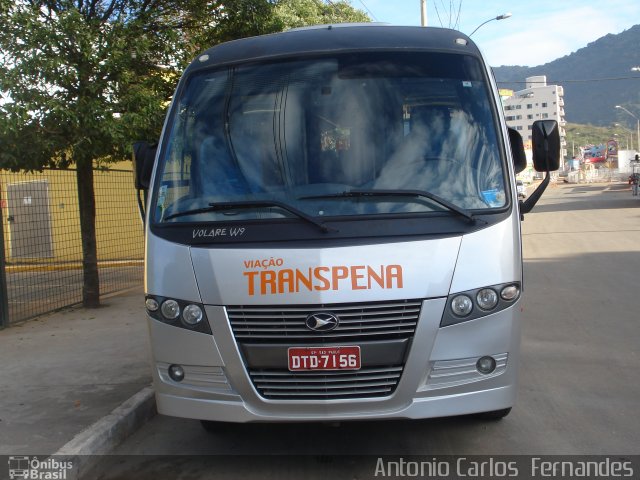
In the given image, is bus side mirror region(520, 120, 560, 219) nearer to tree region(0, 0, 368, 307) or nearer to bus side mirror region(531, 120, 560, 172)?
bus side mirror region(531, 120, 560, 172)

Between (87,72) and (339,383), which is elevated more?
(87,72)

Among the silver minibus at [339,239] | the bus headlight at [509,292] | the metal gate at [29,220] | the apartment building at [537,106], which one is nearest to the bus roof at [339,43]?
the silver minibus at [339,239]

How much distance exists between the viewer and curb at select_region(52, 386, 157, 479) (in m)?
4.35

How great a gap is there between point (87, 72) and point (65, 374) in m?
3.96

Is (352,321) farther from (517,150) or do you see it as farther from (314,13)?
(314,13)

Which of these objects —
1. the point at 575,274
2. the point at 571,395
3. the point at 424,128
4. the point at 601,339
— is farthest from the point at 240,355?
the point at 575,274

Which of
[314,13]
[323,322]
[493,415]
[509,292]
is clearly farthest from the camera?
[314,13]

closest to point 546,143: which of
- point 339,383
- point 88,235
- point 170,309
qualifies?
point 339,383

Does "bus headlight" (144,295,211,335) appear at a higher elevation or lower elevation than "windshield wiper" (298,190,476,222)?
lower

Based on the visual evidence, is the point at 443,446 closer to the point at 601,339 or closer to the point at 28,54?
the point at 601,339

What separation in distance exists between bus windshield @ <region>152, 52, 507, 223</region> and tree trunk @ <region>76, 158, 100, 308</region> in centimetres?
629

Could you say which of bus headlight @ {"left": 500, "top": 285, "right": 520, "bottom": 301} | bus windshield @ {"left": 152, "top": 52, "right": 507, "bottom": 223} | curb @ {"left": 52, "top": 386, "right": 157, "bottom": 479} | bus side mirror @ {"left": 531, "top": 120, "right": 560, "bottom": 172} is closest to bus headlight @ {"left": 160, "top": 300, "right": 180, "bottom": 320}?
bus windshield @ {"left": 152, "top": 52, "right": 507, "bottom": 223}

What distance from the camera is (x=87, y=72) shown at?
8.62 meters

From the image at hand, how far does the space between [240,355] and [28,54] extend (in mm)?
5929
